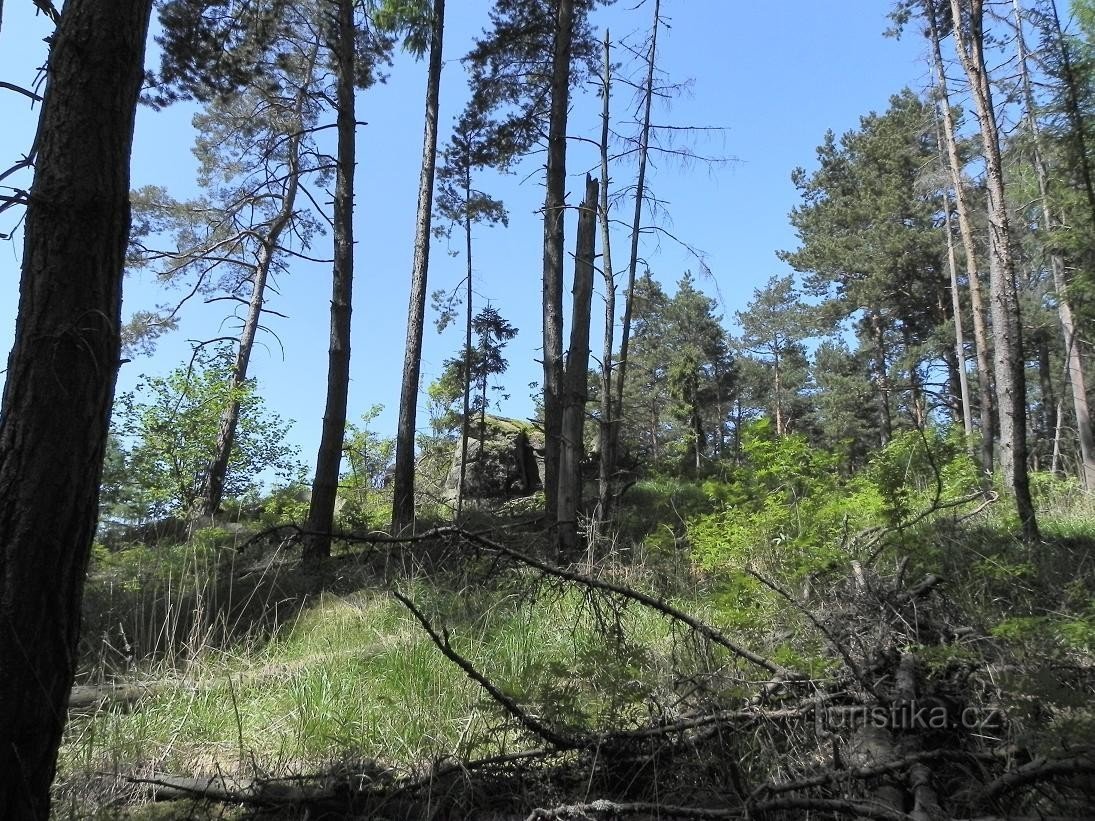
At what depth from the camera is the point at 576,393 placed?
8.20 metres

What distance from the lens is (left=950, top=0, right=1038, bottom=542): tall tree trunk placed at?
19.4 feet

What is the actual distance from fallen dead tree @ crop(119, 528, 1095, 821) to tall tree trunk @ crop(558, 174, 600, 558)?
509cm

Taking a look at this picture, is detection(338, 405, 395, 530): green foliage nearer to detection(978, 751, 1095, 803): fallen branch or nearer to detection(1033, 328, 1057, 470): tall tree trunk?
detection(978, 751, 1095, 803): fallen branch

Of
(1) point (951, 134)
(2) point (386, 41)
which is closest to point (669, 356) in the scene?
(1) point (951, 134)

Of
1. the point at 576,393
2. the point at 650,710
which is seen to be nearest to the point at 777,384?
the point at 576,393

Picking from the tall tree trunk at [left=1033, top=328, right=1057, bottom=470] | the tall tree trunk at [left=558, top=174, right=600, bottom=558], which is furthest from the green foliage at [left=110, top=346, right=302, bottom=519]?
the tall tree trunk at [left=1033, top=328, right=1057, bottom=470]

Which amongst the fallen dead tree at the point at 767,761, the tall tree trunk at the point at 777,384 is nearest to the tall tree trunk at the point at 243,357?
the fallen dead tree at the point at 767,761

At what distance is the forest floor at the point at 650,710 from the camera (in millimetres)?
2035

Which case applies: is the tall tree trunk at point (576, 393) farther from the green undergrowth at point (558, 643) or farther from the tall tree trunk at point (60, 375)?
the tall tree trunk at point (60, 375)

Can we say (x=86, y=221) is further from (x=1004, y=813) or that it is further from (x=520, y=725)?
(x=1004, y=813)

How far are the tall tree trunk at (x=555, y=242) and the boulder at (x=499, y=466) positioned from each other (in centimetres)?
552

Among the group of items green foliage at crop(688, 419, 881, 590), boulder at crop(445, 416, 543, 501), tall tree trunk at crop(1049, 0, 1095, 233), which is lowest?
green foliage at crop(688, 419, 881, 590)

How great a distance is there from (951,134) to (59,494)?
16.8 m

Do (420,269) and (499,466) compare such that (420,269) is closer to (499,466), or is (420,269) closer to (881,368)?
(499,466)
